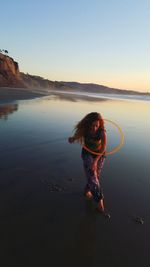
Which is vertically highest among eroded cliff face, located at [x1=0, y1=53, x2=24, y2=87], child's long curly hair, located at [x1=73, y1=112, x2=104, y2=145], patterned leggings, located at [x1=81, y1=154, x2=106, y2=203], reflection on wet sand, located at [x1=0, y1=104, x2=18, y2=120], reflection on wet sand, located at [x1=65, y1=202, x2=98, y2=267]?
child's long curly hair, located at [x1=73, y1=112, x2=104, y2=145]

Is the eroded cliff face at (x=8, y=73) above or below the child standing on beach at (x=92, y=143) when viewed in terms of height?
below

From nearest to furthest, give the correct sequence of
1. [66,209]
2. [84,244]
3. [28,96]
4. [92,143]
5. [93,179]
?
[84,244] < [66,209] < [93,179] < [92,143] < [28,96]

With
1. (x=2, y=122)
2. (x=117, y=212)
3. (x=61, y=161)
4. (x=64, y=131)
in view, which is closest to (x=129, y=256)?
(x=117, y=212)

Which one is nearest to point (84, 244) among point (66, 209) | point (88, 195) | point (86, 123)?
point (66, 209)

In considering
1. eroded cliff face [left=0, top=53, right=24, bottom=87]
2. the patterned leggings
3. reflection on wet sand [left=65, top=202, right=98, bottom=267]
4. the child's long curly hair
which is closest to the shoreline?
eroded cliff face [left=0, top=53, right=24, bottom=87]

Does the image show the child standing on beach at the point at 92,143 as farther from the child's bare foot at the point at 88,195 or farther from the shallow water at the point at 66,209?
the shallow water at the point at 66,209

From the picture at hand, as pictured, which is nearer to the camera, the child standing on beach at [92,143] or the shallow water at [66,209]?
the shallow water at [66,209]

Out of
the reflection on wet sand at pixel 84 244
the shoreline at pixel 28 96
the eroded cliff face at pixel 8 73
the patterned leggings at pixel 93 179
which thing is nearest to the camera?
the reflection on wet sand at pixel 84 244

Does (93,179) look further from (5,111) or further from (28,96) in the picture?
(28,96)

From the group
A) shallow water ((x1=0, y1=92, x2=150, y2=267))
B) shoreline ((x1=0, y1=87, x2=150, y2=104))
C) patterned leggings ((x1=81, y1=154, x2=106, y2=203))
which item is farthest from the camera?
shoreline ((x1=0, y1=87, x2=150, y2=104))

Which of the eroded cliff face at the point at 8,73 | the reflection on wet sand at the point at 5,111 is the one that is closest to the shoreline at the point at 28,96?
the reflection on wet sand at the point at 5,111

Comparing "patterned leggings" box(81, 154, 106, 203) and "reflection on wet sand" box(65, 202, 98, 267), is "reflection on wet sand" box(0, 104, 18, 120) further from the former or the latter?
"reflection on wet sand" box(65, 202, 98, 267)

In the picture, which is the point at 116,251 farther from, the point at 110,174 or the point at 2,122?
the point at 2,122

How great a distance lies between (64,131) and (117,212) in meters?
7.86
